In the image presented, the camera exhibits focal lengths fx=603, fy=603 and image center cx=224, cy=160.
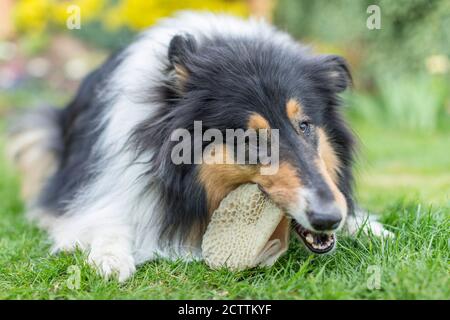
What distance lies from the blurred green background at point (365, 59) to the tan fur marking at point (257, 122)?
216 centimetres

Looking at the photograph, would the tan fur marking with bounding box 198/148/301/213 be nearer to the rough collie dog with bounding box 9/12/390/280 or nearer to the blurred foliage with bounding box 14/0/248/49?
the rough collie dog with bounding box 9/12/390/280

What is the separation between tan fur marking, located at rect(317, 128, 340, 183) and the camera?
343cm

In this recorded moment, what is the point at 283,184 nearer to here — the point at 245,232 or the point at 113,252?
the point at 245,232

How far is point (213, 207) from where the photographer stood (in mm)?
3342

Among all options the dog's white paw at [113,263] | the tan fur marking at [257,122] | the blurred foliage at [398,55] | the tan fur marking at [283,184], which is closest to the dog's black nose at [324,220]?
the tan fur marking at [283,184]

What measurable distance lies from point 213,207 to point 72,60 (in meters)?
11.9

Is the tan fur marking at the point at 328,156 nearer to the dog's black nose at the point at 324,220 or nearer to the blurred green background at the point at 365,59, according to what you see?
the dog's black nose at the point at 324,220

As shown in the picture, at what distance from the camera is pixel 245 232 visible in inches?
127

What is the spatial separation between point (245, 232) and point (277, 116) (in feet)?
2.11

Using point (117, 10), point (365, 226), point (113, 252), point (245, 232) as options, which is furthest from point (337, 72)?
point (117, 10)

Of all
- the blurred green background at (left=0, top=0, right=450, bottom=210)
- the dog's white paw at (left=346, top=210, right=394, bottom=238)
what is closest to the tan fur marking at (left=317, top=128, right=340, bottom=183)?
the dog's white paw at (left=346, top=210, right=394, bottom=238)

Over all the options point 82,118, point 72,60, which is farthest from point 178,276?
point 72,60

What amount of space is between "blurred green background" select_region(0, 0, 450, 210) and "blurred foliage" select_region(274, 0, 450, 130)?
0.02 metres

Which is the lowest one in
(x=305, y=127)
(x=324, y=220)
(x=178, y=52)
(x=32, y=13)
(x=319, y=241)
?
(x=319, y=241)
